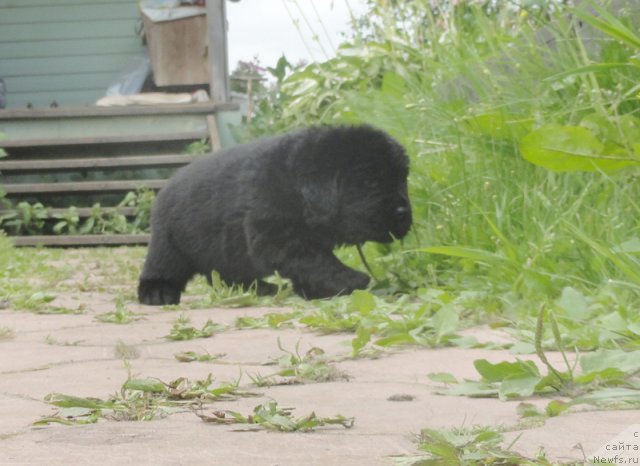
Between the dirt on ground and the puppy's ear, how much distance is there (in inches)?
40.2

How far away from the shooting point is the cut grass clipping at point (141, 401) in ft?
6.22

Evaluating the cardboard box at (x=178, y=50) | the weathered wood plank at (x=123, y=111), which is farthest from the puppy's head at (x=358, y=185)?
the cardboard box at (x=178, y=50)

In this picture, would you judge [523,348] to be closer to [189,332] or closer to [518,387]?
→ [518,387]

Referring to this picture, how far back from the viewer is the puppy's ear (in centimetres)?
441

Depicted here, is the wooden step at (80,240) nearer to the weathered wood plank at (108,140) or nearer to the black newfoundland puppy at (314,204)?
the weathered wood plank at (108,140)

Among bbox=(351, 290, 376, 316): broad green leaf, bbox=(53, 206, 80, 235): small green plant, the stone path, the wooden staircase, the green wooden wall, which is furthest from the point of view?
the green wooden wall

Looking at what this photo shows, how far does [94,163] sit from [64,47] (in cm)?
340

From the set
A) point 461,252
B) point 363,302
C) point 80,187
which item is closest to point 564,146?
point 461,252

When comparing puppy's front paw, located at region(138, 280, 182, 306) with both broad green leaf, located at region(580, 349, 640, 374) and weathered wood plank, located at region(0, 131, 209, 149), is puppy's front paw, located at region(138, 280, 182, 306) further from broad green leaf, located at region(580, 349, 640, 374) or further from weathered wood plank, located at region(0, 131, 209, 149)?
weathered wood plank, located at region(0, 131, 209, 149)

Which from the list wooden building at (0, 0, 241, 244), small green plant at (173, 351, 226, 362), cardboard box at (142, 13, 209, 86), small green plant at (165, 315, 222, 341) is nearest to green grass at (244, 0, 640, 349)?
small green plant at (165, 315, 222, 341)

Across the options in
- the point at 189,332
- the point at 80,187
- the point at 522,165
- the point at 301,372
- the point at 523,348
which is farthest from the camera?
the point at 80,187

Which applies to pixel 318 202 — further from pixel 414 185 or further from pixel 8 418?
pixel 8 418

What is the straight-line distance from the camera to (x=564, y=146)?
2.67 m

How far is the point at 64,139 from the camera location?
12156 mm
